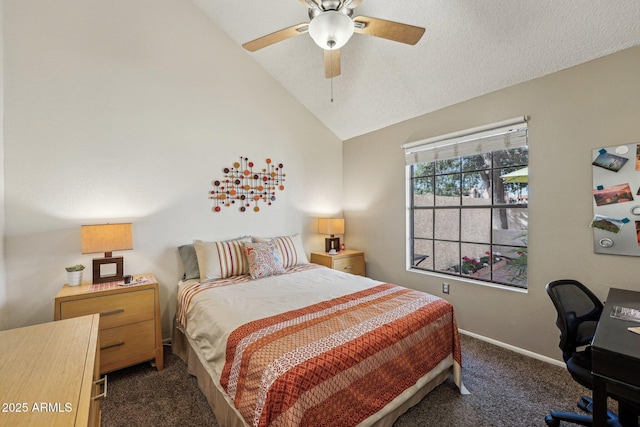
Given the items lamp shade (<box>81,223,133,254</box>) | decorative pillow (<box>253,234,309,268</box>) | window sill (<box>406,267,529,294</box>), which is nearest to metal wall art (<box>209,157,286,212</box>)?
decorative pillow (<box>253,234,309,268</box>)

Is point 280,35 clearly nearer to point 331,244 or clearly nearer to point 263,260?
point 263,260

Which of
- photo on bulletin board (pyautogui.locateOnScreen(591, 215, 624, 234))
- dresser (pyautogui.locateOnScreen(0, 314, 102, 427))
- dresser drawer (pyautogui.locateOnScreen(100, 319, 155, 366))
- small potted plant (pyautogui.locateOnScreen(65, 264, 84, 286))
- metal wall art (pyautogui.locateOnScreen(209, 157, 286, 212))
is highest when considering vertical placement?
metal wall art (pyautogui.locateOnScreen(209, 157, 286, 212))

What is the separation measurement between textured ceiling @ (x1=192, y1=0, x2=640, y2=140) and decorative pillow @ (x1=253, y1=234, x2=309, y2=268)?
6.10ft

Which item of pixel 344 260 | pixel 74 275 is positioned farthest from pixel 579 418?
pixel 74 275

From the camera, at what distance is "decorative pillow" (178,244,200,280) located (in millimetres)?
2684

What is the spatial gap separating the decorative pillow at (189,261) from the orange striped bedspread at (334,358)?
133cm

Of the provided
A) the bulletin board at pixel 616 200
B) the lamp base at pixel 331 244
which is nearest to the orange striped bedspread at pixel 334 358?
the bulletin board at pixel 616 200

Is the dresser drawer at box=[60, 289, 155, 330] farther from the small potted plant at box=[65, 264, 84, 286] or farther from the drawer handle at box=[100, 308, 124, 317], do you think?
the small potted plant at box=[65, 264, 84, 286]

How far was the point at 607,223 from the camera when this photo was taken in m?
2.05

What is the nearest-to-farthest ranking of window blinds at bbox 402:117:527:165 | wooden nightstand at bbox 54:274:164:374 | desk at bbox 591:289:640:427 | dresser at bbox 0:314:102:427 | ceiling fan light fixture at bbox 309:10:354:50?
dresser at bbox 0:314:102:427, desk at bbox 591:289:640:427, ceiling fan light fixture at bbox 309:10:354:50, wooden nightstand at bbox 54:274:164:374, window blinds at bbox 402:117:527:165

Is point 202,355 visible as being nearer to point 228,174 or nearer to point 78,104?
point 228,174

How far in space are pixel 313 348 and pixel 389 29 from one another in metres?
2.02

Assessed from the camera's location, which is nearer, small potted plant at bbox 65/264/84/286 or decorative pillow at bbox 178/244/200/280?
small potted plant at bbox 65/264/84/286

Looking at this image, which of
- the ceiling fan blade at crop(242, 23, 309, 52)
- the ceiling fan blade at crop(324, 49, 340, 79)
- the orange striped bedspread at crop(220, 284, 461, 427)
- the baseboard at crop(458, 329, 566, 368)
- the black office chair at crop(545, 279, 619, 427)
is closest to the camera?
the orange striped bedspread at crop(220, 284, 461, 427)
